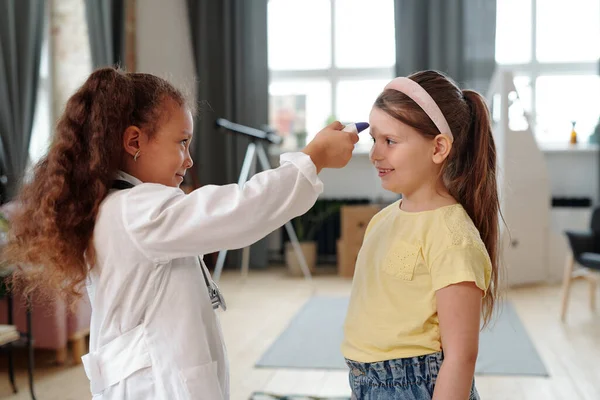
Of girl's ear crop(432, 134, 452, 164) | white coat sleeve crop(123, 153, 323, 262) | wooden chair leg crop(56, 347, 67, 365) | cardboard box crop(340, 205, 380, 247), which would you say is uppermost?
girl's ear crop(432, 134, 452, 164)

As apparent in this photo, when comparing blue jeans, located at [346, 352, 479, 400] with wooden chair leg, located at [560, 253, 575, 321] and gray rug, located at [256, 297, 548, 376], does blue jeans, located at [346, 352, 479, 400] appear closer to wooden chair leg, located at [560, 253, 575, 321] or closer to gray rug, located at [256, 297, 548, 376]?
gray rug, located at [256, 297, 548, 376]

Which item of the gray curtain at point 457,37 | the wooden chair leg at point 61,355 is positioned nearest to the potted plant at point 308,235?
the gray curtain at point 457,37

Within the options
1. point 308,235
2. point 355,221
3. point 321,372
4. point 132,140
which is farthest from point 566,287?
point 132,140

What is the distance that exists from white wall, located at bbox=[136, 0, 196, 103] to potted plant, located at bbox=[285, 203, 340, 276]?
1.52 m

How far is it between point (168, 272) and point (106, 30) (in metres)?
4.26

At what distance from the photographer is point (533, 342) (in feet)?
11.6

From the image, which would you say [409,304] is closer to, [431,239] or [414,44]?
[431,239]

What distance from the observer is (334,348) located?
3.43 metres

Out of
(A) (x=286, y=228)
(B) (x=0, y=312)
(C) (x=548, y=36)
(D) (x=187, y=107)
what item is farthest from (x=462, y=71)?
(D) (x=187, y=107)

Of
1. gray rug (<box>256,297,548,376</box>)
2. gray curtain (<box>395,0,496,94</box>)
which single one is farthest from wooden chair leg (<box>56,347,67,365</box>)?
gray curtain (<box>395,0,496,94</box>)

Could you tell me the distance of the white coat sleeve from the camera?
1.07 metres

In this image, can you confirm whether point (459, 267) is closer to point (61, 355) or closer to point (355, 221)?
point (61, 355)

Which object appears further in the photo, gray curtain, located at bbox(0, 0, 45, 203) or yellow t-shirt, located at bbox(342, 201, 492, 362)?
gray curtain, located at bbox(0, 0, 45, 203)

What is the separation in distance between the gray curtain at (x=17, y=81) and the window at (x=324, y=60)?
7.78ft
